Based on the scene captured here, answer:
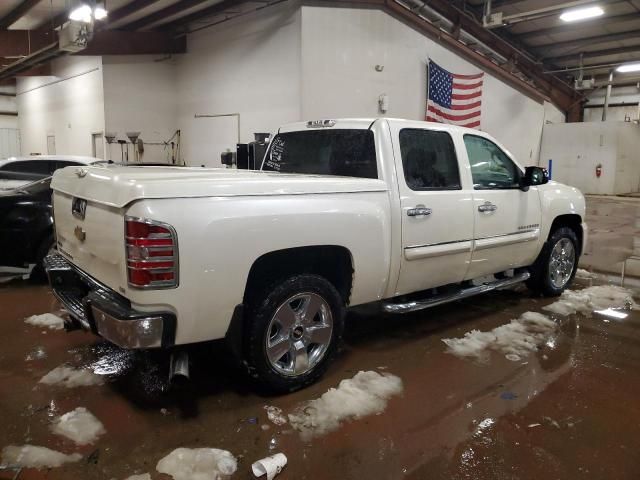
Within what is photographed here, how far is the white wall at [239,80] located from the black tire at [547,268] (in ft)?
18.6

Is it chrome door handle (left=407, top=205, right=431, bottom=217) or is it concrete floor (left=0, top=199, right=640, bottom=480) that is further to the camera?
chrome door handle (left=407, top=205, right=431, bottom=217)

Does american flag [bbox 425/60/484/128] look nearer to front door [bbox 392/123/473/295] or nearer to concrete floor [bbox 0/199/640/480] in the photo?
front door [bbox 392/123/473/295]

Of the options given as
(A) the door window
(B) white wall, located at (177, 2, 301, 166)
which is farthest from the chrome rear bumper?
(B) white wall, located at (177, 2, 301, 166)

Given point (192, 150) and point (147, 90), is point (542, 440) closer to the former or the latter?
point (192, 150)

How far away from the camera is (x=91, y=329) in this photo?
103 inches

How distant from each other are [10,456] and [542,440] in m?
2.72

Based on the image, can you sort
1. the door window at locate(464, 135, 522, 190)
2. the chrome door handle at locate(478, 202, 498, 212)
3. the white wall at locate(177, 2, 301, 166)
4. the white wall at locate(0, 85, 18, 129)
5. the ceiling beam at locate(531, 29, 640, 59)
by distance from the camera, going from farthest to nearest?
the white wall at locate(0, 85, 18, 129), the ceiling beam at locate(531, 29, 640, 59), the white wall at locate(177, 2, 301, 166), the door window at locate(464, 135, 522, 190), the chrome door handle at locate(478, 202, 498, 212)

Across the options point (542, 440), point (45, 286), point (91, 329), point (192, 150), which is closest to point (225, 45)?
point (192, 150)

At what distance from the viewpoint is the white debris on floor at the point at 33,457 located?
226 cm

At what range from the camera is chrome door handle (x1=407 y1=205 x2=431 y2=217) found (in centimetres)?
335

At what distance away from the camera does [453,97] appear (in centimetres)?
1174

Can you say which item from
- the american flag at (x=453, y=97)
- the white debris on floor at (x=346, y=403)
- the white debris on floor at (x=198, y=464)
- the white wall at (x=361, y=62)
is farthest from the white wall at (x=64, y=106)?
the white debris on floor at (x=198, y=464)

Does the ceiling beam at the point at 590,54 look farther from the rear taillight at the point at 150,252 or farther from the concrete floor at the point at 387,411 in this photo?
the rear taillight at the point at 150,252

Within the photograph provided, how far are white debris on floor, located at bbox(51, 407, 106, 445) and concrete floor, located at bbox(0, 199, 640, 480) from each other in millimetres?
57
